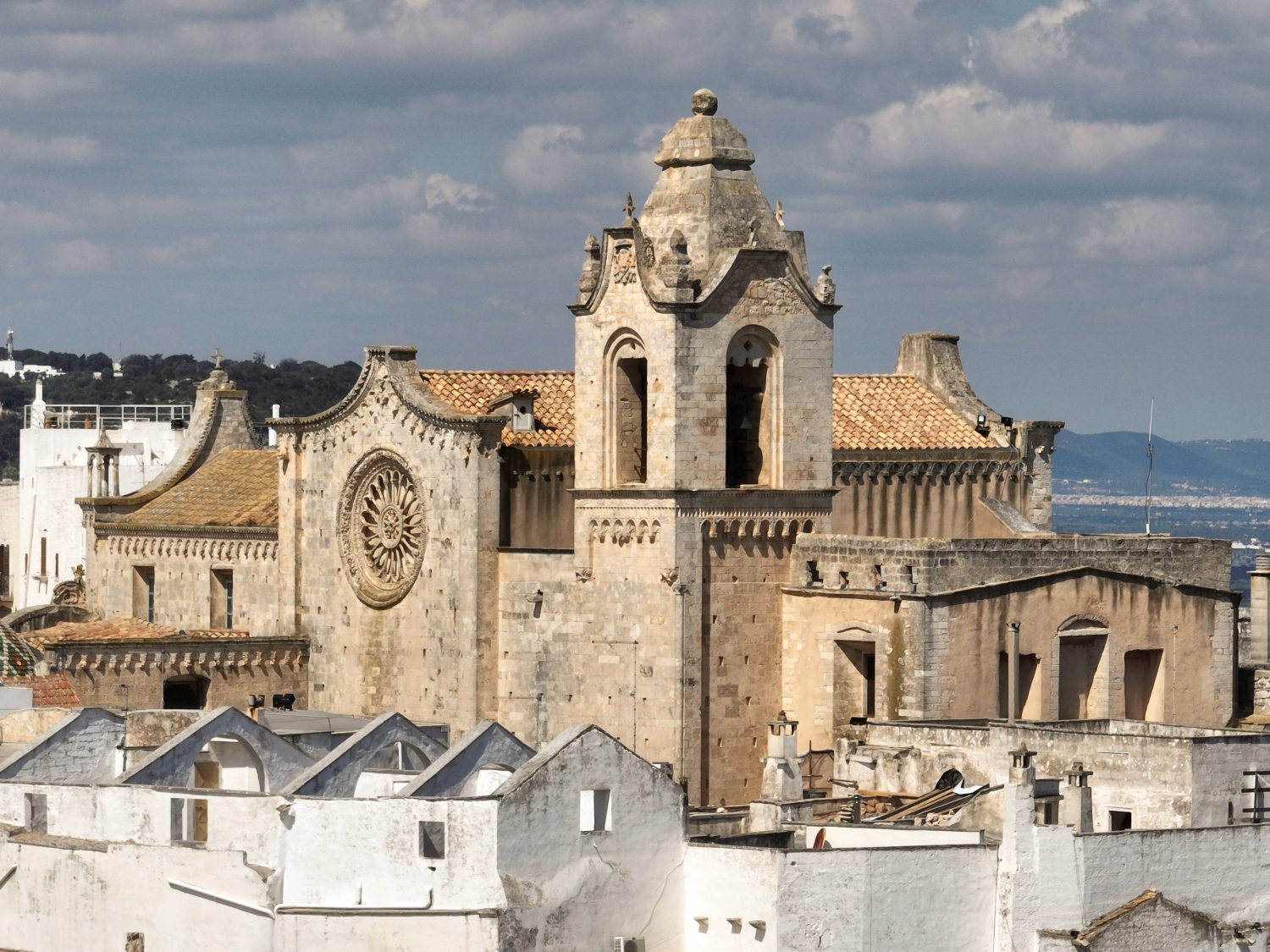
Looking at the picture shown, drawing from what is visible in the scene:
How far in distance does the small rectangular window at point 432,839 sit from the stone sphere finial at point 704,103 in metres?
19.6

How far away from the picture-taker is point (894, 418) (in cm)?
7031

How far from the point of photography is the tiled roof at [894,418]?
69000 millimetres

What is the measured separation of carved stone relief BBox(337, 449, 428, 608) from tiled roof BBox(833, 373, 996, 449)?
8.49 metres

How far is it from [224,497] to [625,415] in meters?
16.7

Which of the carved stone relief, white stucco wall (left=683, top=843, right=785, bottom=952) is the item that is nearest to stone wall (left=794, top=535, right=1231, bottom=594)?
the carved stone relief

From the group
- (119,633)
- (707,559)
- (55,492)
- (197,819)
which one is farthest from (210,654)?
(55,492)

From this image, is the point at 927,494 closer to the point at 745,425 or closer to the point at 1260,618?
the point at 1260,618

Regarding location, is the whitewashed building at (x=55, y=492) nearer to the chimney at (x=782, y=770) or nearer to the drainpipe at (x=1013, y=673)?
the drainpipe at (x=1013, y=673)

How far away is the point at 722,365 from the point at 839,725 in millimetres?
6765

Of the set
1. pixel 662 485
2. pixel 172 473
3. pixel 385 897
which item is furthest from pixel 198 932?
pixel 172 473

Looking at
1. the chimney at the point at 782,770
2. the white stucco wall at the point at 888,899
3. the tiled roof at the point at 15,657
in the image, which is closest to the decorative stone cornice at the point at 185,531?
the tiled roof at the point at 15,657

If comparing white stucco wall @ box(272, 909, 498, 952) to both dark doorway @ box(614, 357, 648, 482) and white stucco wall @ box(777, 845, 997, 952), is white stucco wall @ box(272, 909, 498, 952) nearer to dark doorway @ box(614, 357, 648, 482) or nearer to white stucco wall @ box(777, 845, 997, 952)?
white stucco wall @ box(777, 845, 997, 952)

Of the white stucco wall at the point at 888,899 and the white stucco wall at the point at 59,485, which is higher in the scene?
the white stucco wall at the point at 59,485

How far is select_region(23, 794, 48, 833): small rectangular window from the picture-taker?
53.8 metres
